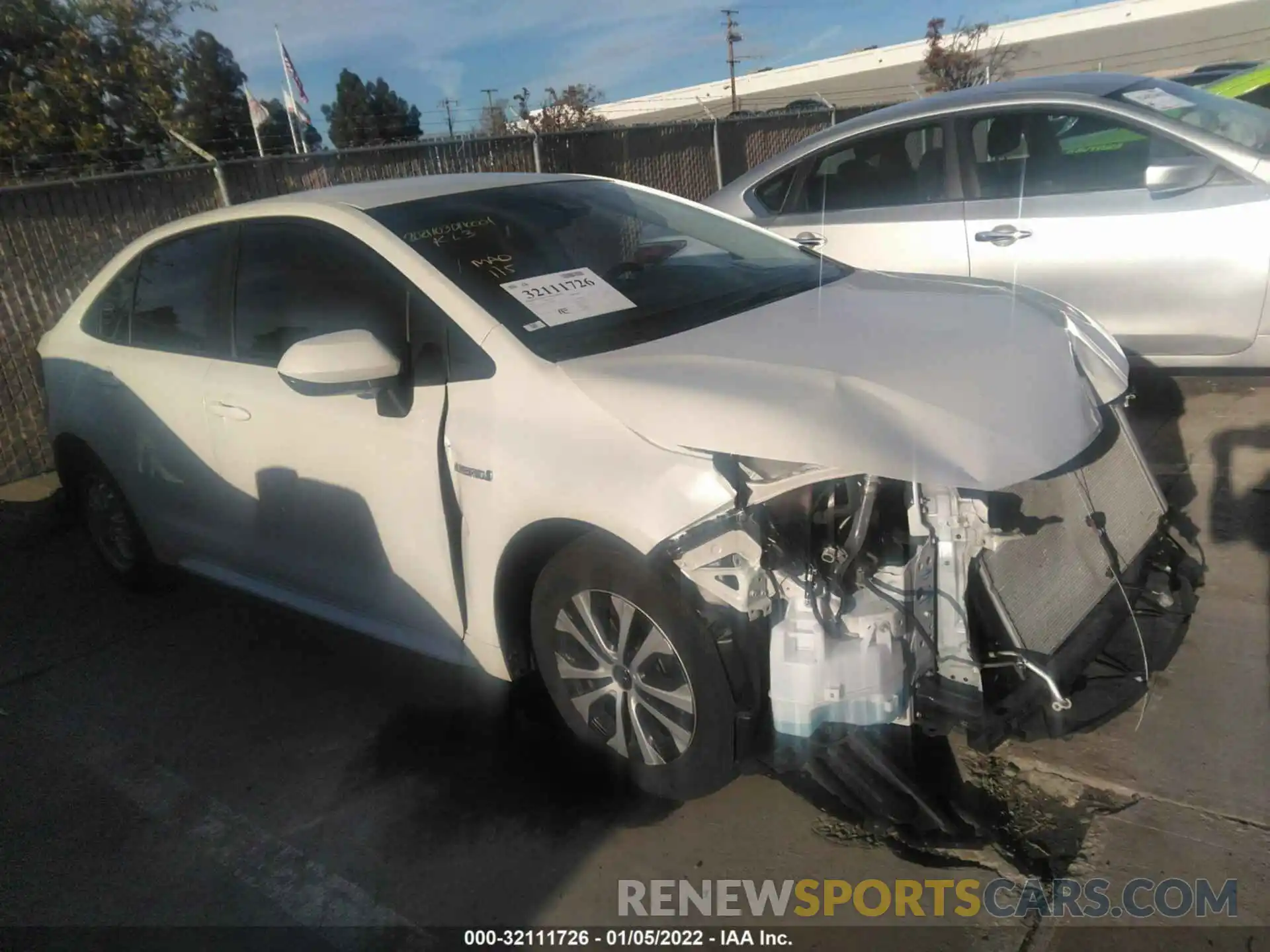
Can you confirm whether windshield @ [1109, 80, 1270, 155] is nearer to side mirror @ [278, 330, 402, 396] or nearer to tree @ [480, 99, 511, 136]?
side mirror @ [278, 330, 402, 396]

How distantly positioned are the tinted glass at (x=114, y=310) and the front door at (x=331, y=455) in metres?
0.90

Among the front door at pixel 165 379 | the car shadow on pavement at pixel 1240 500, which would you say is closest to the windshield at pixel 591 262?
the front door at pixel 165 379

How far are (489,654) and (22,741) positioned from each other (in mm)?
2006

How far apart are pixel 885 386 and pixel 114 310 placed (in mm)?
3633

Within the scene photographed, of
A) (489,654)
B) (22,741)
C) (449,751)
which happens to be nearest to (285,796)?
(449,751)

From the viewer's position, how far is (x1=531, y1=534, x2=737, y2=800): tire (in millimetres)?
2486

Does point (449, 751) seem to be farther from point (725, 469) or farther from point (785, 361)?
point (785, 361)

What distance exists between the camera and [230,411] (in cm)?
363

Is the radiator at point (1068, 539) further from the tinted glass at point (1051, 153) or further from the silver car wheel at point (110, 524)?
the silver car wheel at point (110, 524)

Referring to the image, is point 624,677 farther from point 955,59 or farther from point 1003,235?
point 955,59

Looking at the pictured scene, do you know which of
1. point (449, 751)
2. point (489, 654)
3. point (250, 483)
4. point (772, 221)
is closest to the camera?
point (489, 654)

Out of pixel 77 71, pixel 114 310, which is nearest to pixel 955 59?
pixel 77 71

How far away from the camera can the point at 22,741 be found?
3639 mm

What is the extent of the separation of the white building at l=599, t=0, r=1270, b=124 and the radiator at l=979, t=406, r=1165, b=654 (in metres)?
35.5
